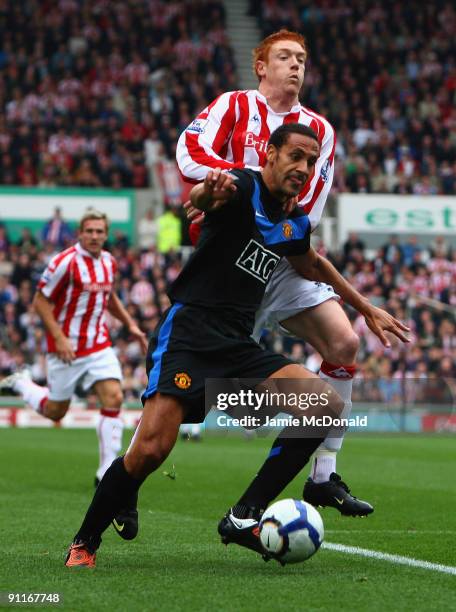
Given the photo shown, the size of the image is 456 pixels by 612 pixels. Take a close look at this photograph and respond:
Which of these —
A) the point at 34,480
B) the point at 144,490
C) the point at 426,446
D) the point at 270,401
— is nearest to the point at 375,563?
the point at 270,401

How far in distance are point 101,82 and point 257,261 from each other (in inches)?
952

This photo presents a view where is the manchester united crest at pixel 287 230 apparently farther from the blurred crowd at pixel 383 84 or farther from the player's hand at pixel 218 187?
the blurred crowd at pixel 383 84

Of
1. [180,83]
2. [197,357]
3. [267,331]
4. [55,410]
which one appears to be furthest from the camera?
[180,83]

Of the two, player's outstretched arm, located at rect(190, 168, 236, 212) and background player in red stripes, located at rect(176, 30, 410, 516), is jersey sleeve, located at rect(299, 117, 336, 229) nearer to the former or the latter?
background player in red stripes, located at rect(176, 30, 410, 516)

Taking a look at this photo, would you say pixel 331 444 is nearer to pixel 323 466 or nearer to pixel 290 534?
pixel 323 466

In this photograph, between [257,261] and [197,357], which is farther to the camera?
[257,261]

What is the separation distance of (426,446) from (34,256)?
8.50 metres

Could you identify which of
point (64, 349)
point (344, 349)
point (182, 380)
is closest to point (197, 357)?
point (182, 380)

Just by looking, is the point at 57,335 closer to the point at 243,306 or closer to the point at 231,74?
the point at 243,306

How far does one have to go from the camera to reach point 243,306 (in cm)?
597

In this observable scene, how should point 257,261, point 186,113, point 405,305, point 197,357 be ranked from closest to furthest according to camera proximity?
1. point 197,357
2. point 257,261
3. point 405,305
4. point 186,113

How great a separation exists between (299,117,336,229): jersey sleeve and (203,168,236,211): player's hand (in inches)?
57.3

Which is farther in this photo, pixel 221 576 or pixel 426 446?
pixel 426 446

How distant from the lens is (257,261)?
5.93m
